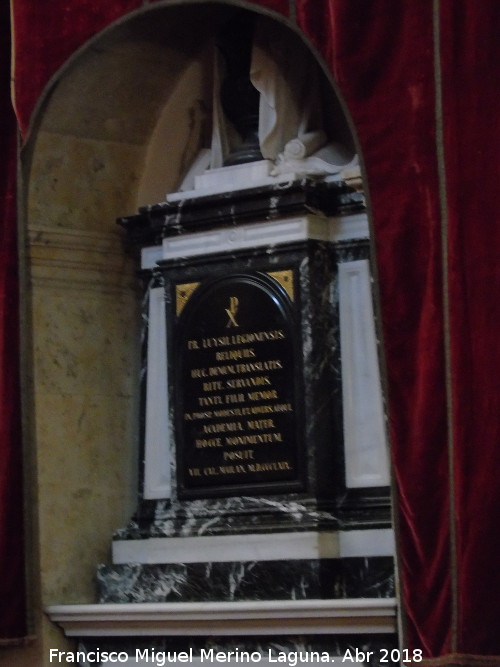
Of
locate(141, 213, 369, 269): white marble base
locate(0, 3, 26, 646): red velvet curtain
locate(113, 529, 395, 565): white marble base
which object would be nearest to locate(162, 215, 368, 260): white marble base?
locate(141, 213, 369, 269): white marble base

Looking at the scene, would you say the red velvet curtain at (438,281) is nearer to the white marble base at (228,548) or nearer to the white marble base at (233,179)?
the white marble base at (228,548)

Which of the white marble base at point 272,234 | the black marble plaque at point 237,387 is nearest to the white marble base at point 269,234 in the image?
the white marble base at point 272,234

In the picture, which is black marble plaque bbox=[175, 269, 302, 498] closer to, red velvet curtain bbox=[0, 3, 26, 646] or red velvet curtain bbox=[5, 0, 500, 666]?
red velvet curtain bbox=[0, 3, 26, 646]

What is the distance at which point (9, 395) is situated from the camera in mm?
5648

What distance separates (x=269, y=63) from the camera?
570 centimetres

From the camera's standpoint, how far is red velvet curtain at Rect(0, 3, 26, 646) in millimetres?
5520

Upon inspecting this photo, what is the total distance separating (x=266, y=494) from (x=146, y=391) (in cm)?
76

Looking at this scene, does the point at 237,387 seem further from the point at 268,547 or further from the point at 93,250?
the point at 93,250

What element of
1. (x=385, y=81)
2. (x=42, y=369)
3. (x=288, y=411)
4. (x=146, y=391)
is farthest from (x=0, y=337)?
(x=385, y=81)

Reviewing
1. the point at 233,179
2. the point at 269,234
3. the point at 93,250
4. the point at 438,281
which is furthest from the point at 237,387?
the point at 438,281

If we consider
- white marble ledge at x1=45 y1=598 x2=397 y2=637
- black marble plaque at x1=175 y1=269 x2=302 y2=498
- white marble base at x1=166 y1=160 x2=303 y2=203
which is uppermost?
white marble base at x1=166 y1=160 x2=303 y2=203

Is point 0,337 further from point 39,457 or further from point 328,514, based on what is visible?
point 328,514

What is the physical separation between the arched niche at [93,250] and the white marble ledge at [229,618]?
21cm

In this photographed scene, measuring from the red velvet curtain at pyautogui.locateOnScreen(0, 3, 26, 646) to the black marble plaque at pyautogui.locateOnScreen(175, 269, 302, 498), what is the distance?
612mm
